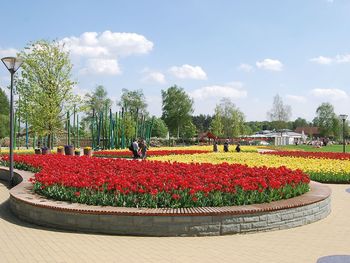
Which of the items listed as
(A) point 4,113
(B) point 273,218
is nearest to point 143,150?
(B) point 273,218

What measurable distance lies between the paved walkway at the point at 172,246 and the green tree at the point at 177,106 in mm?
80090

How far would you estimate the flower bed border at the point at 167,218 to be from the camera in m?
7.21

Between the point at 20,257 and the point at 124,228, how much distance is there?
192 centimetres

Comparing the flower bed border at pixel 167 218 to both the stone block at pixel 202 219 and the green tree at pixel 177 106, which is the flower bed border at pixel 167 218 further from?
the green tree at pixel 177 106

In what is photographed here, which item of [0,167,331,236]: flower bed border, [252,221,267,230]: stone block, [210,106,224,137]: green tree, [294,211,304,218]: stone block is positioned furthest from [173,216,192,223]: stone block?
[210,106,224,137]: green tree

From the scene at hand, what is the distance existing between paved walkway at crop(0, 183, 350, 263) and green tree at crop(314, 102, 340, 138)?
337 feet

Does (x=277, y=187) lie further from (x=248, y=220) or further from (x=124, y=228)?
(x=124, y=228)

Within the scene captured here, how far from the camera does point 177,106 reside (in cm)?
8812

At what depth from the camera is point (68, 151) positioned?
2825 centimetres

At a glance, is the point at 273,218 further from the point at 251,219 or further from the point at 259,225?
the point at 251,219

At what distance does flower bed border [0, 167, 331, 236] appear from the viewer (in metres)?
7.21

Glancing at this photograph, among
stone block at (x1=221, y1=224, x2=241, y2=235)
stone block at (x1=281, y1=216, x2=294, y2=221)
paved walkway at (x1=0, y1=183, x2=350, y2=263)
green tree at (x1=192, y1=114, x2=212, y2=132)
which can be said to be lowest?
paved walkway at (x1=0, y1=183, x2=350, y2=263)

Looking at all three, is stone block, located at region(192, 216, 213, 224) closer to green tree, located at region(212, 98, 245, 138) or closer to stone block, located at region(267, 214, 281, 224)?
stone block, located at region(267, 214, 281, 224)

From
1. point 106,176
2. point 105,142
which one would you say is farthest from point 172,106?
point 106,176
